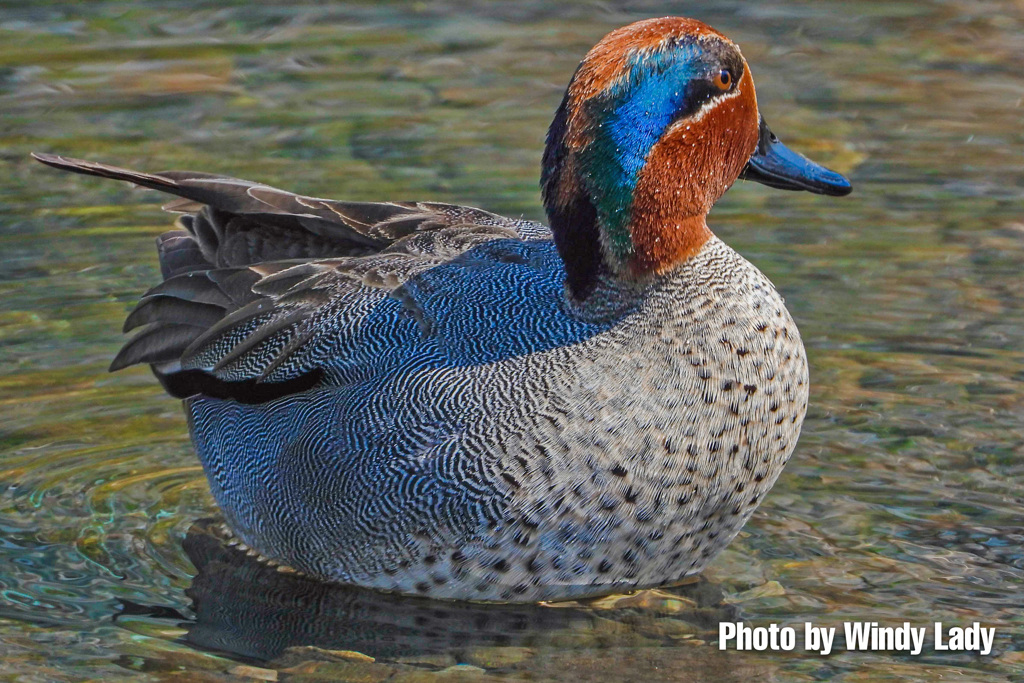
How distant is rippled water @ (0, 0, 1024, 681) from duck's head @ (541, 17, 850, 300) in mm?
1138

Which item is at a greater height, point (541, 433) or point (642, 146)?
point (642, 146)

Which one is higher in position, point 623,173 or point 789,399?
point 623,173

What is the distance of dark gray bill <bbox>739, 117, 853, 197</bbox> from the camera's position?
496cm

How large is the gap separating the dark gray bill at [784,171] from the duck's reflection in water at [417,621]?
1328 mm

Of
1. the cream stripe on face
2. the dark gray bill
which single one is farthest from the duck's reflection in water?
the cream stripe on face

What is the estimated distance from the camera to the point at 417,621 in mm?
4773

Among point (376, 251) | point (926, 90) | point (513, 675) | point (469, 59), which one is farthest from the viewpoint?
point (469, 59)

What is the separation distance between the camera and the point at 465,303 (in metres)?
4.81

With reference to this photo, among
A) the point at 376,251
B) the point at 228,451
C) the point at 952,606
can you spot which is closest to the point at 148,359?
the point at 228,451

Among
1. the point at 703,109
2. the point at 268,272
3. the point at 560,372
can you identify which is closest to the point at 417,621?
the point at 560,372

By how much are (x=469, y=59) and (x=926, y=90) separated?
2.90 m

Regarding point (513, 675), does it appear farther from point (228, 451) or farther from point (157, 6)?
point (157, 6)

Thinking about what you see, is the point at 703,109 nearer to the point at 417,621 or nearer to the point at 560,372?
the point at 560,372

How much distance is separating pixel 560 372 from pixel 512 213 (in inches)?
126
